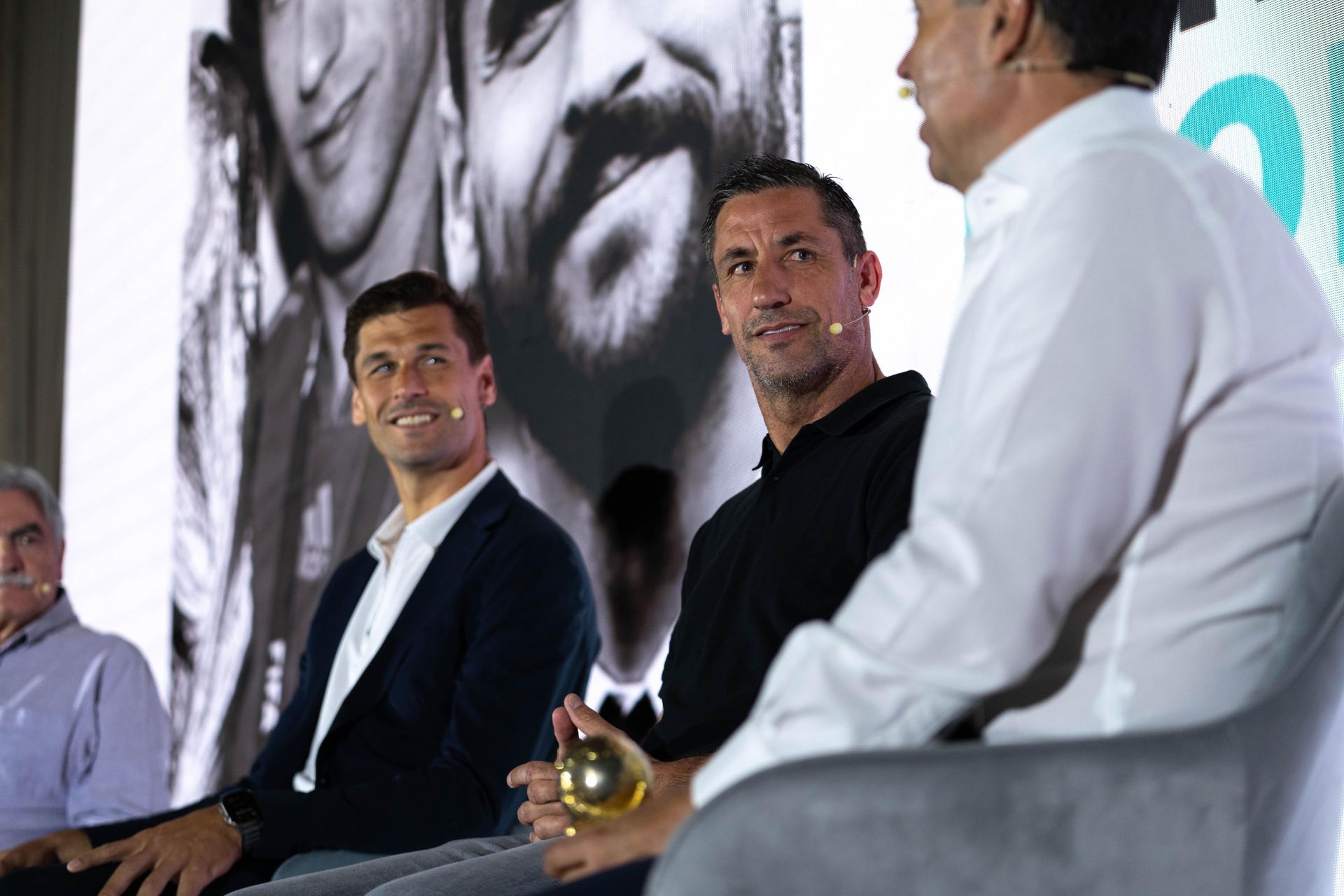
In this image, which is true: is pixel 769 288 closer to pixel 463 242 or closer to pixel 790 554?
pixel 790 554

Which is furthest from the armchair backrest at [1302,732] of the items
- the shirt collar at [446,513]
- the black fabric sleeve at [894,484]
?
the shirt collar at [446,513]

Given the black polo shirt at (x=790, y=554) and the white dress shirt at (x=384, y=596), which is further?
the white dress shirt at (x=384, y=596)

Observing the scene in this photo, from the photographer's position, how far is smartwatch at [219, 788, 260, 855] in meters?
2.07

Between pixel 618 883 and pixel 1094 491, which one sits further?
pixel 618 883

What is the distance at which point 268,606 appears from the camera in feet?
13.0

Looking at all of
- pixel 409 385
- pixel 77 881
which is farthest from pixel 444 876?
pixel 409 385

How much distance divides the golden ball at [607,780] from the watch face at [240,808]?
1151mm

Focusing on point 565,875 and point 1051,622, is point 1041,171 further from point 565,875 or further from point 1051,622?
point 565,875

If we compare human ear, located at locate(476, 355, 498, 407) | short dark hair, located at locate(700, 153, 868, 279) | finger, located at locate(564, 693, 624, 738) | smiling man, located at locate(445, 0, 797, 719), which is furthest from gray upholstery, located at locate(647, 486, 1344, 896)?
human ear, located at locate(476, 355, 498, 407)

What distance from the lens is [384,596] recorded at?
2658mm

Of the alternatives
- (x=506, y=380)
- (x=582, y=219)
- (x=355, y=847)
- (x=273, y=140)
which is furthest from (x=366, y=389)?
(x=273, y=140)

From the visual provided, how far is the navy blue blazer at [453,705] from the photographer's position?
6.96 ft

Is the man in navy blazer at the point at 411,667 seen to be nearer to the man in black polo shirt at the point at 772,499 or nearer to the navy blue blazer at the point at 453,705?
the navy blue blazer at the point at 453,705

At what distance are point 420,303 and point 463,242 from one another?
2.09 feet
